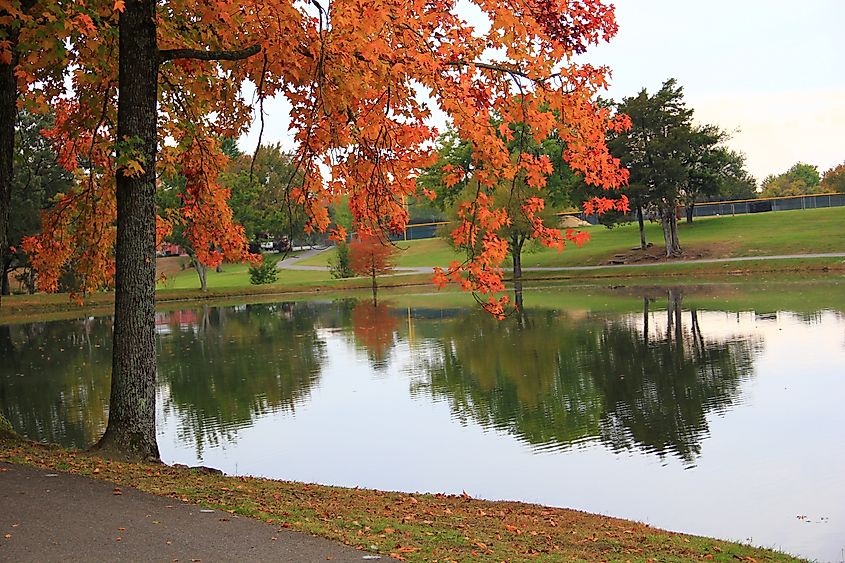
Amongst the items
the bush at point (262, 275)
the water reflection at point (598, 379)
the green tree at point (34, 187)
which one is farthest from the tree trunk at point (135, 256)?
the bush at point (262, 275)

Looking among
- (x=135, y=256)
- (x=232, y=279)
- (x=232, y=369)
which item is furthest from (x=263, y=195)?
(x=135, y=256)

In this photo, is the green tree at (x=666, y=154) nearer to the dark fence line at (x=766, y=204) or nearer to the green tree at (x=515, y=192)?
the green tree at (x=515, y=192)

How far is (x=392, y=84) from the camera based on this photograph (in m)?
10.6

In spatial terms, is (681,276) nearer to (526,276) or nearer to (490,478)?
(526,276)

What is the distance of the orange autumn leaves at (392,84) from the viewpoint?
10.4 m

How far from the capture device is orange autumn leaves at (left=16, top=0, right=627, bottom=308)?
10367mm

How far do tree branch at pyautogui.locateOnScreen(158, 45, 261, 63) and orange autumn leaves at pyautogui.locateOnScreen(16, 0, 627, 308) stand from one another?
0.53 ft

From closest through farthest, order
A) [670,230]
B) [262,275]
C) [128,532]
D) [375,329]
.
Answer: [128,532]
[375,329]
[670,230]
[262,275]

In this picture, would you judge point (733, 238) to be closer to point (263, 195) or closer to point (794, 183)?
point (263, 195)

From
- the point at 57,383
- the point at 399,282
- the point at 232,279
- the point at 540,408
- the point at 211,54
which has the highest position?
the point at 211,54

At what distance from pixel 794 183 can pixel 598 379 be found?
106m

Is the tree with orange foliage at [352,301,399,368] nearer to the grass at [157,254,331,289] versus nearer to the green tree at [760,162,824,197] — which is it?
the grass at [157,254,331,289]

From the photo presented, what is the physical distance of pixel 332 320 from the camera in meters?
41.9

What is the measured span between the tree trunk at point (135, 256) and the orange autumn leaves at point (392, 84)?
1.56 feet
